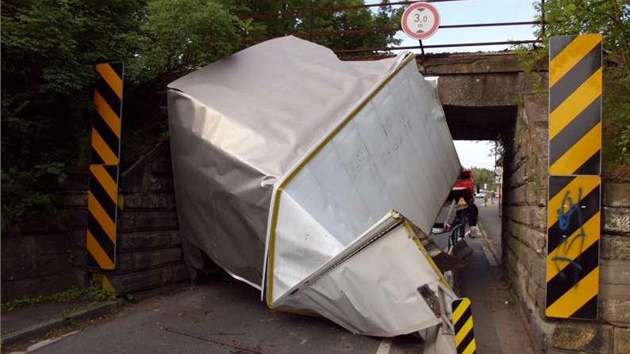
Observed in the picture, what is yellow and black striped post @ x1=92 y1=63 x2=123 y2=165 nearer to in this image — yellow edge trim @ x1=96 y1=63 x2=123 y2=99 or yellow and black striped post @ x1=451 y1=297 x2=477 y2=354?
yellow edge trim @ x1=96 y1=63 x2=123 y2=99

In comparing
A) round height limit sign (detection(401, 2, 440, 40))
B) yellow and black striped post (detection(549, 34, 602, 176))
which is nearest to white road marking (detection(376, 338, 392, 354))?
yellow and black striped post (detection(549, 34, 602, 176))

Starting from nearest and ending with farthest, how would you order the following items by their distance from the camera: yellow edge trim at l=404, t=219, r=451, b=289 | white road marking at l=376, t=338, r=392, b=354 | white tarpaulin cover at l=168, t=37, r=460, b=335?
yellow edge trim at l=404, t=219, r=451, b=289 < white tarpaulin cover at l=168, t=37, r=460, b=335 < white road marking at l=376, t=338, r=392, b=354

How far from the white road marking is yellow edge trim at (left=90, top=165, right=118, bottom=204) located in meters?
3.54

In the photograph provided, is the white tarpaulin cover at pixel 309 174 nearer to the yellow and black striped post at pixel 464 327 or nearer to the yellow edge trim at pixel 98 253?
the yellow and black striped post at pixel 464 327

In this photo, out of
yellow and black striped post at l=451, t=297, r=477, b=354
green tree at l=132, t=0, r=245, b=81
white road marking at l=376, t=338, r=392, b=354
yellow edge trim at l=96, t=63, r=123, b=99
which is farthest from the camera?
green tree at l=132, t=0, r=245, b=81

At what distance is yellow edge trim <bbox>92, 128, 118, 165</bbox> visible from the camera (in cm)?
625

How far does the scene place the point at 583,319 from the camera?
435 centimetres

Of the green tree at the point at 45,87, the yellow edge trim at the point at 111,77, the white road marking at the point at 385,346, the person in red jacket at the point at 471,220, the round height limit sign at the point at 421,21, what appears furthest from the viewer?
the person in red jacket at the point at 471,220

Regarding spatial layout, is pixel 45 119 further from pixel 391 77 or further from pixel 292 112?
pixel 391 77

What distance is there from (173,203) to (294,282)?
300 cm

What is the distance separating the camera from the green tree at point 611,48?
4.55 m

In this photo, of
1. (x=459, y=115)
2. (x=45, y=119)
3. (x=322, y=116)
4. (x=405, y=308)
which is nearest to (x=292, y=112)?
(x=322, y=116)

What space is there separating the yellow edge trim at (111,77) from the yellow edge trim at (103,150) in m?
0.61

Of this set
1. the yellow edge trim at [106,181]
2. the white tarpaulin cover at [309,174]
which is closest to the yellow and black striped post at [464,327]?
the white tarpaulin cover at [309,174]
